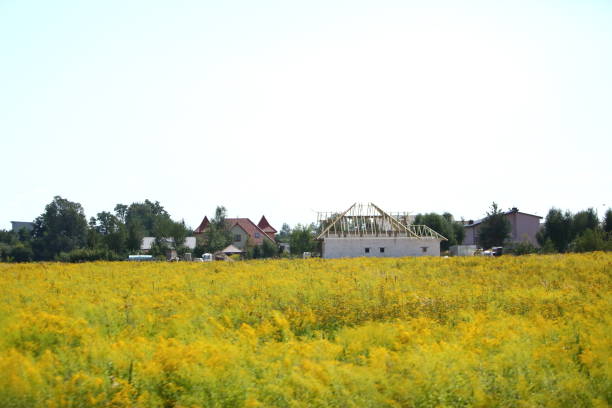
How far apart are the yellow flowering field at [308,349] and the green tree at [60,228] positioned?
91.9 m

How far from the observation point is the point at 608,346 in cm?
859

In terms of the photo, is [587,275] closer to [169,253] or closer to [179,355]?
[179,355]

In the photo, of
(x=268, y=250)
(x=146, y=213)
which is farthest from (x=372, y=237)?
(x=146, y=213)

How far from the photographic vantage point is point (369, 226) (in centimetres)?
5209

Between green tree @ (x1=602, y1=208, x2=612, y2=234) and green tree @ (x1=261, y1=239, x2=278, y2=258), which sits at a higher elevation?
green tree @ (x1=602, y1=208, x2=612, y2=234)

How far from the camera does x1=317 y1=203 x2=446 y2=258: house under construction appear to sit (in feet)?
162

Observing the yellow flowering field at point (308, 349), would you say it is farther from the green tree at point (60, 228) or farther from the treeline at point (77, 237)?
the green tree at point (60, 228)

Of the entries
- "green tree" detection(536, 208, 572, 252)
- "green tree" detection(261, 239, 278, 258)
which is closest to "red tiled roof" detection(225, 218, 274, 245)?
"green tree" detection(261, 239, 278, 258)

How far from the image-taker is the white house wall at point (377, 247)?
161ft

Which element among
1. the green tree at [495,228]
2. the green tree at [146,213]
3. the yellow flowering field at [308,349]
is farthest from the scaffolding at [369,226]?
the green tree at [146,213]

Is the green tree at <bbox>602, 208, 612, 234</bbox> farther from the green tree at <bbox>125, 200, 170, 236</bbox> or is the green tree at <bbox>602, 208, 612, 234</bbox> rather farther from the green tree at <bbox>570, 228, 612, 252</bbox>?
the green tree at <bbox>125, 200, 170, 236</bbox>

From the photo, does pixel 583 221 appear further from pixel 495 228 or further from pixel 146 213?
pixel 146 213

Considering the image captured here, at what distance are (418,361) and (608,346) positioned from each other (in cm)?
331

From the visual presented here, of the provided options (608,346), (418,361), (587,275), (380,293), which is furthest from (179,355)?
(587,275)
